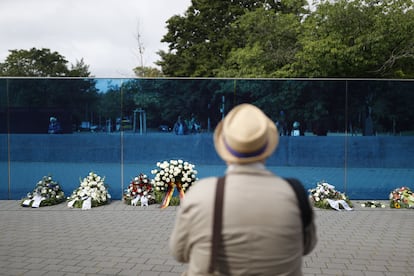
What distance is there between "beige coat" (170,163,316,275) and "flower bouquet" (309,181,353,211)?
6.99 meters

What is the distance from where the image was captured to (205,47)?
2958 centimetres

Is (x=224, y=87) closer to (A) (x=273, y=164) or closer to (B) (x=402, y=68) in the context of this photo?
(A) (x=273, y=164)

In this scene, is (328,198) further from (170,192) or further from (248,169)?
(248,169)

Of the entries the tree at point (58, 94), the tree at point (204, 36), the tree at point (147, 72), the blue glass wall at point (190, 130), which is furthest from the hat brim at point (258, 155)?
the tree at point (147, 72)

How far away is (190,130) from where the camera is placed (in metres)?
9.52

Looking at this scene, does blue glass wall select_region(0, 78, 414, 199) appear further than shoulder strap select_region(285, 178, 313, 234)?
Yes

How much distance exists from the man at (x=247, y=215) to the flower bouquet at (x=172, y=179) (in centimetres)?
683

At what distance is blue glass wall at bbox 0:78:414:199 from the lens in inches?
→ 372

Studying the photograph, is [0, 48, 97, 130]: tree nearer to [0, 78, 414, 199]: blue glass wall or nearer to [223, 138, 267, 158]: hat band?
[0, 78, 414, 199]: blue glass wall

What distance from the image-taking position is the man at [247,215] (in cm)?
179

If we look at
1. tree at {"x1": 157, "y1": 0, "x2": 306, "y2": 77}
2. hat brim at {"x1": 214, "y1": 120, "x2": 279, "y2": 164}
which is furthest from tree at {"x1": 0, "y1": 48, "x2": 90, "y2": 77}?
hat brim at {"x1": 214, "y1": 120, "x2": 279, "y2": 164}

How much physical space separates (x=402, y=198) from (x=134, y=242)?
602 centimetres

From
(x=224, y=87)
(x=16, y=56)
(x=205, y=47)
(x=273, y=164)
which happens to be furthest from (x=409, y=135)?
(x=16, y=56)

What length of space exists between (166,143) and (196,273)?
7663 millimetres
